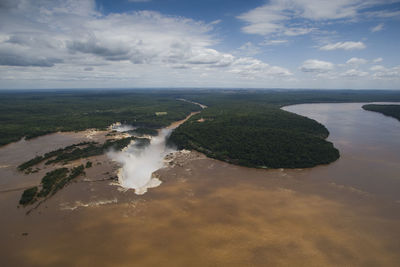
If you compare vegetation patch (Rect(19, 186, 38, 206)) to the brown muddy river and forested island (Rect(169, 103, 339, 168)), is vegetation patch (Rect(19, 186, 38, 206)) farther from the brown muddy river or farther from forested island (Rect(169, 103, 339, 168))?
forested island (Rect(169, 103, 339, 168))

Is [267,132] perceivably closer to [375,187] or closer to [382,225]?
[375,187]

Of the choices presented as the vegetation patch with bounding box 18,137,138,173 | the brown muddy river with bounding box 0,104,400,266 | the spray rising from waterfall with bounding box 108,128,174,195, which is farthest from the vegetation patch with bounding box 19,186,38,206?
the vegetation patch with bounding box 18,137,138,173

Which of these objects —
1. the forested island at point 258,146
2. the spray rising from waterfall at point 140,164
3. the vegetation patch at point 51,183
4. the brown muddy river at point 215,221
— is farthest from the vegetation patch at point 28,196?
the forested island at point 258,146

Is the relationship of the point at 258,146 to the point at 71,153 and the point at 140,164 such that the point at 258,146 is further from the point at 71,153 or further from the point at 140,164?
the point at 71,153

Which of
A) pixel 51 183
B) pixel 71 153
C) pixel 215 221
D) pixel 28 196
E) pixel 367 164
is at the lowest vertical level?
pixel 215 221

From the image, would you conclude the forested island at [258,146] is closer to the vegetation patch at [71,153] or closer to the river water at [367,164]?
the river water at [367,164]

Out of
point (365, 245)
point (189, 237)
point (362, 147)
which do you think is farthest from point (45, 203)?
point (362, 147)

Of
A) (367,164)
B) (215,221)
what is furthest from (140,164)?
(367,164)
